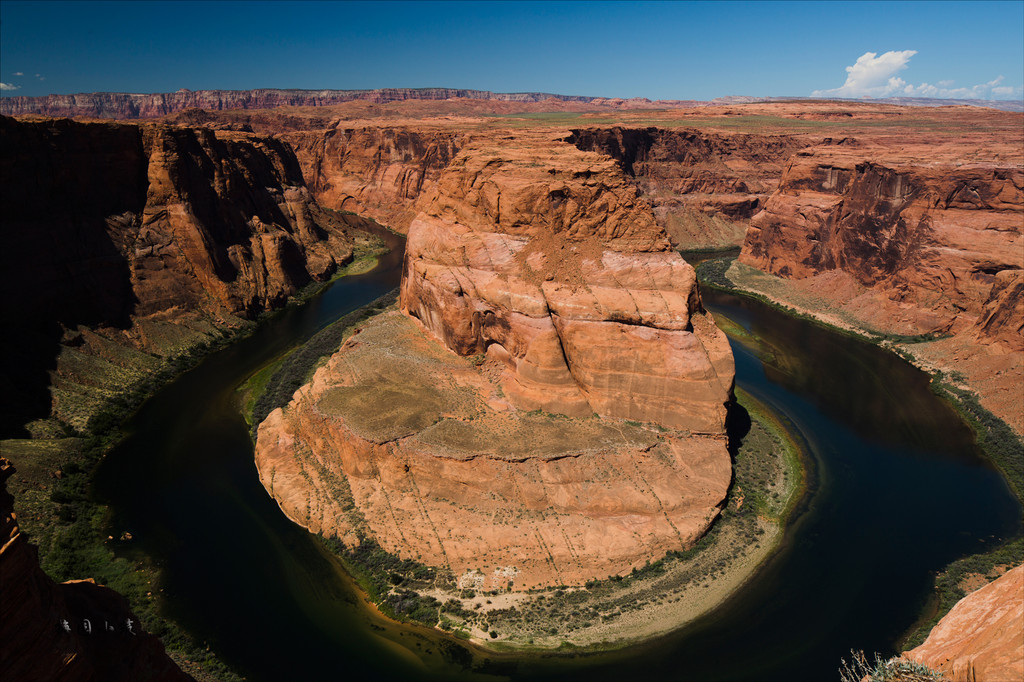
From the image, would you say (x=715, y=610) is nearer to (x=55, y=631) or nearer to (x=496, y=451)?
(x=496, y=451)

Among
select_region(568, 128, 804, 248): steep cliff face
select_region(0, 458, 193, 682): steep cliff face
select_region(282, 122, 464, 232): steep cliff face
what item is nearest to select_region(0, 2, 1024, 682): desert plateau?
select_region(0, 458, 193, 682): steep cliff face

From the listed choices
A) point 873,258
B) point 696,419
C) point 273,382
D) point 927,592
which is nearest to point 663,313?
point 696,419

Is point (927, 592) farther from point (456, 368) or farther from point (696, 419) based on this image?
point (456, 368)

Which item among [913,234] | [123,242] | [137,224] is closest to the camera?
[123,242]

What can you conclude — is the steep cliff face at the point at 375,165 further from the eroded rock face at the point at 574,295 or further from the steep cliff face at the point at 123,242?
the eroded rock face at the point at 574,295

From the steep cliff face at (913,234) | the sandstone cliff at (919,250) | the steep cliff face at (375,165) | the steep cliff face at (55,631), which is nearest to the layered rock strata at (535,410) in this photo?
the steep cliff face at (55,631)

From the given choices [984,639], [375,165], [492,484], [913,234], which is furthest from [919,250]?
[375,165]

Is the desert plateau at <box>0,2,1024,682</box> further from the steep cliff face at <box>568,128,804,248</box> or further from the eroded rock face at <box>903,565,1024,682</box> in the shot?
the steep cliff face at <box>568,128,804,248</box>
